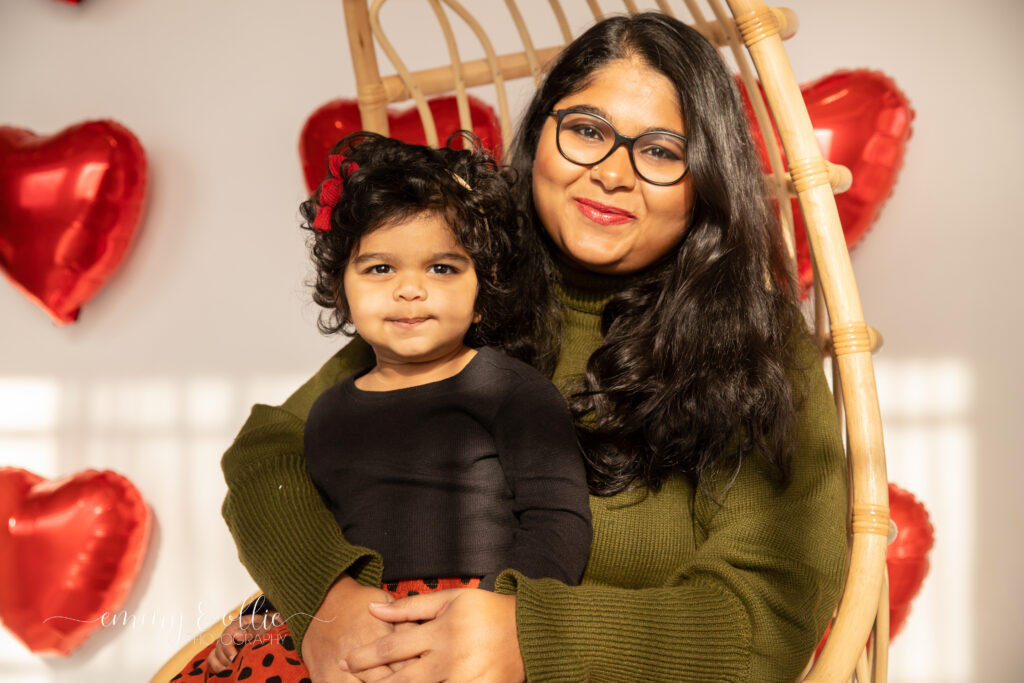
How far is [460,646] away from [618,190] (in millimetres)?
687

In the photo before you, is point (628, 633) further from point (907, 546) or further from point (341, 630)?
point (907, 546)

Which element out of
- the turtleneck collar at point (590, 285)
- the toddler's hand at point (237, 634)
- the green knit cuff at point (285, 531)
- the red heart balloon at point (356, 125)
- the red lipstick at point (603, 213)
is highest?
the red heart balloon at point (356, 125)

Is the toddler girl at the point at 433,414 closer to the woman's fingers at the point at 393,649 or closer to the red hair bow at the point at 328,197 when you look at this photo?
the red hair bow at the point at 328,197

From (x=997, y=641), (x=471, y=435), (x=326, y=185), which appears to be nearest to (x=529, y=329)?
(x=471, y=435)

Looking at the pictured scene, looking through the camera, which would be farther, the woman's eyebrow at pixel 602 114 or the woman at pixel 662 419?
the woman's eyebrow at pixel 602 114

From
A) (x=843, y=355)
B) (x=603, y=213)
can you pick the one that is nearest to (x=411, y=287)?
(x=603, y=213)

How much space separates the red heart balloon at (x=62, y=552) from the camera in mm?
2391

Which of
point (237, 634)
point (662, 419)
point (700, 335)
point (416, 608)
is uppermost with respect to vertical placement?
point (700, 335)

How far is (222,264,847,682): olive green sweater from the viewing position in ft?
3.73

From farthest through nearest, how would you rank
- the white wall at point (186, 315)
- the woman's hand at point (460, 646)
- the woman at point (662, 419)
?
the white wall at point (186, 315), the woman at point (662, 419), the woman's hand at point (460, 646)

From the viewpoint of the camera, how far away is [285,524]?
1300mm

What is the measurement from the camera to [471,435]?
4.12 ft

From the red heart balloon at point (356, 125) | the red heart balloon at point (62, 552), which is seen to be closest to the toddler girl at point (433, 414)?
the red heart balloon at point (356, 125)

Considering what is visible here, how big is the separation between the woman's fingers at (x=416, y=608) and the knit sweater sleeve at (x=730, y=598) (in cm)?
7
